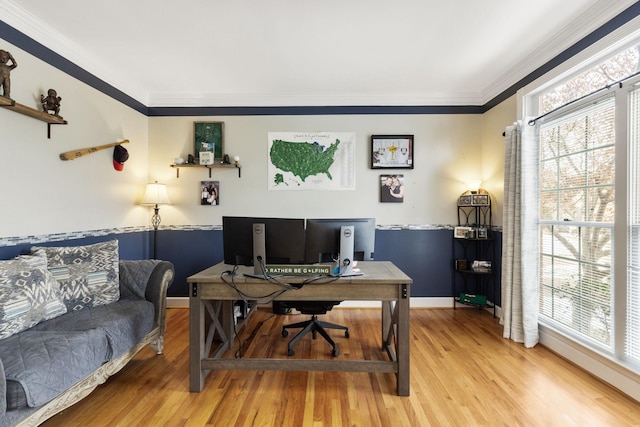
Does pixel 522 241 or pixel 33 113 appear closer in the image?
pixel 33 113

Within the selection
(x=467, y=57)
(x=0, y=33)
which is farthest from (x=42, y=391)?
(x=467, y=57)

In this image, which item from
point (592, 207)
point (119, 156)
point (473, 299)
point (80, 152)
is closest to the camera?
point (592, 207)

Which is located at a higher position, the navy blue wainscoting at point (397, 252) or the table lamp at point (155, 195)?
the table lamp at point (155, 195)

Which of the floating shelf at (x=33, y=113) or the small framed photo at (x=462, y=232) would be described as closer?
the floating shelf at (x=33, y=113)

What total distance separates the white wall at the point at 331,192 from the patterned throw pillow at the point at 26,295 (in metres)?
1.74

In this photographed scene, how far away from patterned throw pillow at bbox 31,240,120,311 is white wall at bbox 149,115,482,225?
134cm

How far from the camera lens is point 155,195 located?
335cm

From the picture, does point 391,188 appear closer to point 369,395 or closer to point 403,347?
point 403,347

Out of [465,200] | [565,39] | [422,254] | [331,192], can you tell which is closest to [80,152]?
[331,192]

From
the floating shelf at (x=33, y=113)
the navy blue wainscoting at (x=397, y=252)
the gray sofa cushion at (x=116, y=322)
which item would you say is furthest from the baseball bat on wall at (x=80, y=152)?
the gray sofa cushion at (x=116, y=322)

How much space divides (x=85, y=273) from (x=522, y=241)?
3737mm

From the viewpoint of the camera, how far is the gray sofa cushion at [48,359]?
4.44ft

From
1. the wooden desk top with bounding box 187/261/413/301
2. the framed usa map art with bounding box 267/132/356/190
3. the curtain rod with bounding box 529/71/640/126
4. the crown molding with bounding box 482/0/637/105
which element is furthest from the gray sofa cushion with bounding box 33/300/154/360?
the crown molding with bounding box 482/0/637/105

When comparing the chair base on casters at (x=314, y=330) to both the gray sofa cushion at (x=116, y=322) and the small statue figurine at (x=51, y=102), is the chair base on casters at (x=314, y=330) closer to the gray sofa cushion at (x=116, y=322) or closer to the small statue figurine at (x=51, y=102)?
the gray sofa cushion at (x=116, y=322)
